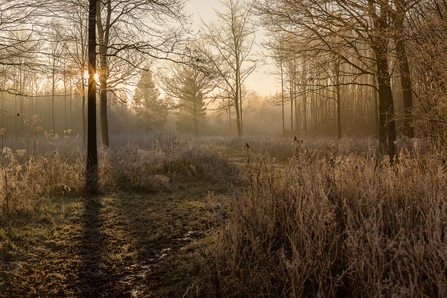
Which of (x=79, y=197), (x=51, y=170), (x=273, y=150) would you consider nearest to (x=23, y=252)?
(x=79, y=197)

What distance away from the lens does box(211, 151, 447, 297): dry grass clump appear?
77.9 inches

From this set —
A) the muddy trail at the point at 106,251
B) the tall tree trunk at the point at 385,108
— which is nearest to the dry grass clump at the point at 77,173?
the muddy trail at the point at 106,251

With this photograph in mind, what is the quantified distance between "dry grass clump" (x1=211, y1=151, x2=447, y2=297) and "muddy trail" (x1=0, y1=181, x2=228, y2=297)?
1.51 ft

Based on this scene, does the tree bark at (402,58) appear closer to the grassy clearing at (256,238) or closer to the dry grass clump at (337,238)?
the grassy clearing at (256,238)

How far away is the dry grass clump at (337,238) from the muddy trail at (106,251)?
46 centimetres

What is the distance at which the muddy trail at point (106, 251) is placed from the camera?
2703 millimetres

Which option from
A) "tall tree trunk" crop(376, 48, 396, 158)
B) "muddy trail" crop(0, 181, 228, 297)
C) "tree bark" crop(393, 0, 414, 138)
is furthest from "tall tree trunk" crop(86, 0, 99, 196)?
"tall tree trunk" crop(376, 48, 396, 158)

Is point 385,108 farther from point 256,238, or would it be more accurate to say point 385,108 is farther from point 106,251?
point 106,251

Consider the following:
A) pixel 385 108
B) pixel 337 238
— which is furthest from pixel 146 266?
pixel 385 108

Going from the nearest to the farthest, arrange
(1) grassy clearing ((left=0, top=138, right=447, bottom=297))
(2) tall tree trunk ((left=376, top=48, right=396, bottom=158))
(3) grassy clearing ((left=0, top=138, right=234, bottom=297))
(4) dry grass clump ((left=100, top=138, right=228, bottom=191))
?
(1) grassy clearing ((left=0, top=138, right=447, bottom=297)) → (3) grassy clearing ((left=0, top=138, right=234, bottom=297)) → (4) dry grass clump ((left=100, top=138, right=228, bottom=191)) → (2) tall tree trunk ((left=376, top=48, right=396, bottom=158))

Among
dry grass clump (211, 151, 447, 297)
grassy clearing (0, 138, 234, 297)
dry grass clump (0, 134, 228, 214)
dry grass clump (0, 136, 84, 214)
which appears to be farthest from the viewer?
dry grass clump (0, 134, 228, 214)

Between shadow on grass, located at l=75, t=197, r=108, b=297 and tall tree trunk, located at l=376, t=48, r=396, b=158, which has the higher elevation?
tall tree trunk, located at l=376, t=48, r=396, b=158

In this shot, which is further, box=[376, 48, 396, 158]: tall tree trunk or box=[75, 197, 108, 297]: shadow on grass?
box=[376, 48, 396, 158]: tall tree trunk

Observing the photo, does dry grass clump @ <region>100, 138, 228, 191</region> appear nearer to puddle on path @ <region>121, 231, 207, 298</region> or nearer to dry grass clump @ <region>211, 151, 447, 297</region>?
puddle on path @ <region>121, 231, 207, 298</region>
